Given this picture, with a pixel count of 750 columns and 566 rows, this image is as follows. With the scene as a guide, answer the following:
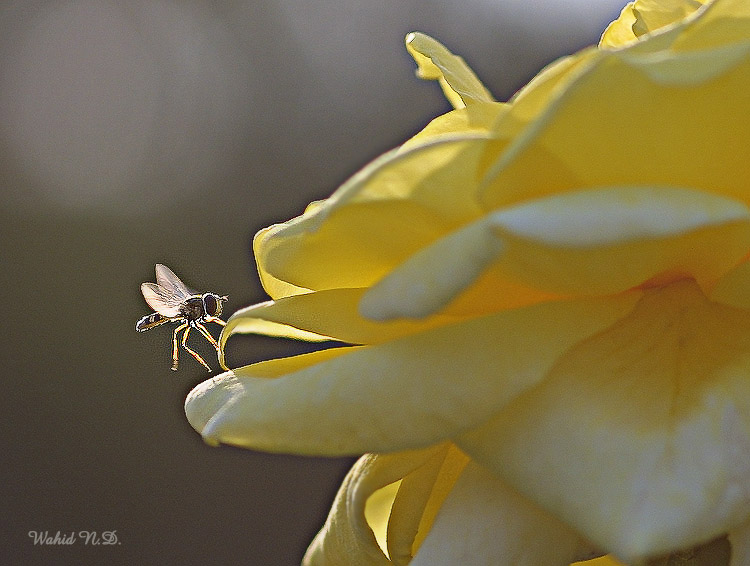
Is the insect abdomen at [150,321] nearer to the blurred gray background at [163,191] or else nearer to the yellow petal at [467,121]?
the yellow petal at [467,121]

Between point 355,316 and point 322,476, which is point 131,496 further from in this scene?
point 355,316

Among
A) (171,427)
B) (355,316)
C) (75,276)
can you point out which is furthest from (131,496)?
(355,316)

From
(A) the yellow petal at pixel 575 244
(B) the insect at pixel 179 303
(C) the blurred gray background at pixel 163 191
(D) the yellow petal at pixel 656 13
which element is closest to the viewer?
(A) the yellow petal at pixel 575 244

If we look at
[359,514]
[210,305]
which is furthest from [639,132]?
[210,305]

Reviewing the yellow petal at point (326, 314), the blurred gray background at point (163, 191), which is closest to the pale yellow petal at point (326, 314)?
the yellow petal at point (326, 314)

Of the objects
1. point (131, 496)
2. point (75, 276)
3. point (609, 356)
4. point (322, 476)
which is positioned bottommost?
point (322, 476)

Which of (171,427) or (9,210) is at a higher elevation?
(9,210)

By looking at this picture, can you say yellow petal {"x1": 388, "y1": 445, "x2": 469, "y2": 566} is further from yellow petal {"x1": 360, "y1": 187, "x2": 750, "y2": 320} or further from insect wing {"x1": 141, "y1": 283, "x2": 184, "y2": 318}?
insect wing {"x1": 141, "y1": 283, "x2": 184, "y2": 318}

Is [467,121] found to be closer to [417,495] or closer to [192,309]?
[417,495]
